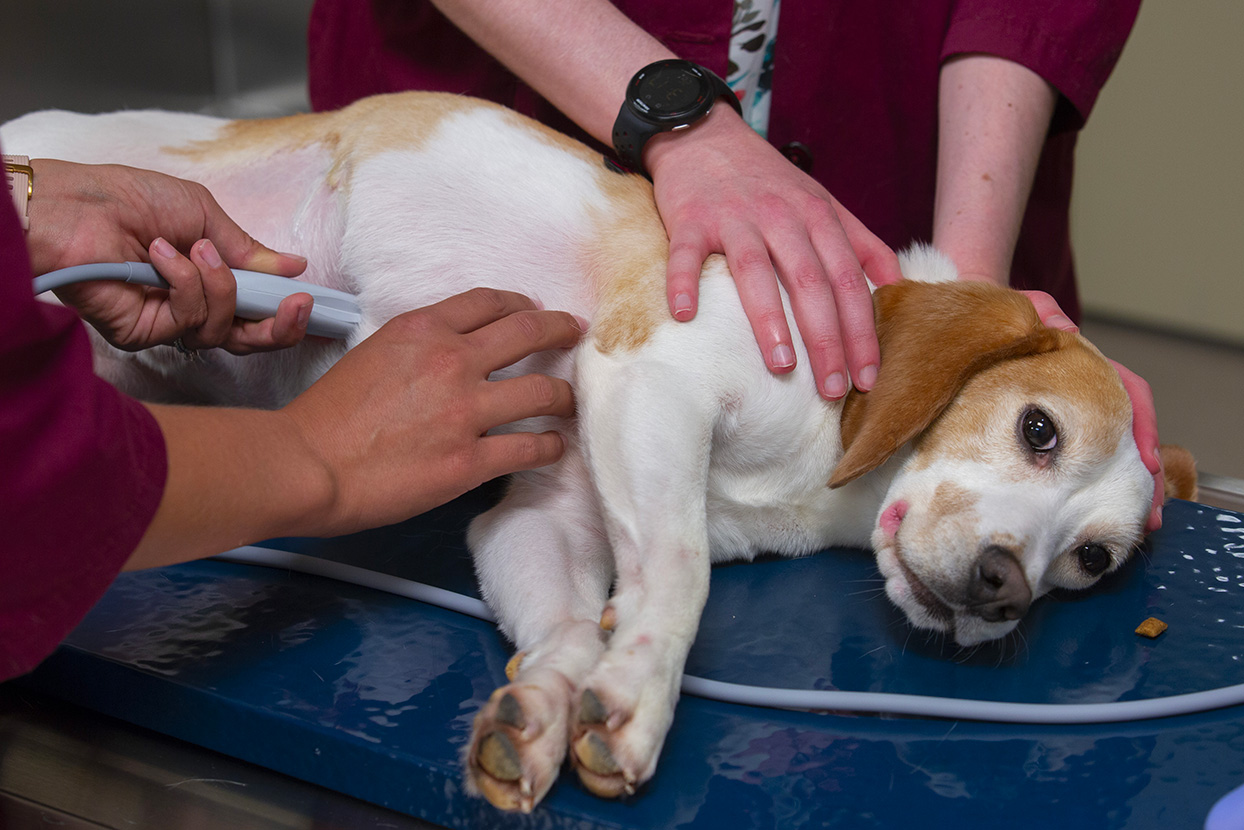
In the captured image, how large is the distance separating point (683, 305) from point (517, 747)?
488 millimetres

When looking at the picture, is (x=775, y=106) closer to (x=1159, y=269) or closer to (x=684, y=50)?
(x=684, y=50)

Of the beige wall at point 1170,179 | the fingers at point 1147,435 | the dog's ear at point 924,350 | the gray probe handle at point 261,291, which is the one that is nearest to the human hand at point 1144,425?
the fingers at point 1147,435

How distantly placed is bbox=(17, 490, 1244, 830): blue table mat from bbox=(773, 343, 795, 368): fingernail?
0.25 meters

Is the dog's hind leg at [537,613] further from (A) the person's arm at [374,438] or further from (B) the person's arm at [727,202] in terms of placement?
(B) the person's arm at [727,202]

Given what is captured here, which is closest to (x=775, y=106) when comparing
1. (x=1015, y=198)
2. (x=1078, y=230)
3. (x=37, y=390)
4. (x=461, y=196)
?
(x=1015, y=198)

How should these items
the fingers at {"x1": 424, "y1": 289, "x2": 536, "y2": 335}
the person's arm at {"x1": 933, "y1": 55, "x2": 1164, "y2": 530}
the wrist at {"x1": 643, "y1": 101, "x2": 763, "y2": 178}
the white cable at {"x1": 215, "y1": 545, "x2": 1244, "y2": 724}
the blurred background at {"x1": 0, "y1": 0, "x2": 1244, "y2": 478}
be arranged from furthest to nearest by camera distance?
the blurred background at {"x1": 0, "y1": 0, "x2": 1244, "y2": 478}, the person's arm at {"x1": 933, "y1": 55, "x2": 1164, "y2": 530}, the wrist at {"x1": 643, "y1": 101, "x2": 763, "y2": 178}, the fingers at {"x1": 424, "y1": 289, "x2": 536, "y2": 335}, the white cable at {"x1": 215, "y1": 545, "x2": 1244, "y2": 724}

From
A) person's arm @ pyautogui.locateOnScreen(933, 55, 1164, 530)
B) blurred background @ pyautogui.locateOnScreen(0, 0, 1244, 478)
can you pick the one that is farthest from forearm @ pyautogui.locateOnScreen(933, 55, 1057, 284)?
blurred background @ pyautogui.locateOnScreen(0, 0, 1244, 478)

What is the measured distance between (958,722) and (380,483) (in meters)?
0.55

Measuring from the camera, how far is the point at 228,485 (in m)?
0.67

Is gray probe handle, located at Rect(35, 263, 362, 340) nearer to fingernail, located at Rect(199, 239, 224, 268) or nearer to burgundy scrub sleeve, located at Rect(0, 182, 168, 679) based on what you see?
fingernail, located at Rect(199, 239, 224, 268)

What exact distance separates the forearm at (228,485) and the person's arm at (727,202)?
44 cm

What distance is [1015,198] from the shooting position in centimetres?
147

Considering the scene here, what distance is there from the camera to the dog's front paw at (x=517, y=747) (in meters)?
0.70

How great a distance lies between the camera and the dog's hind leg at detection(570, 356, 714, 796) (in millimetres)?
734
